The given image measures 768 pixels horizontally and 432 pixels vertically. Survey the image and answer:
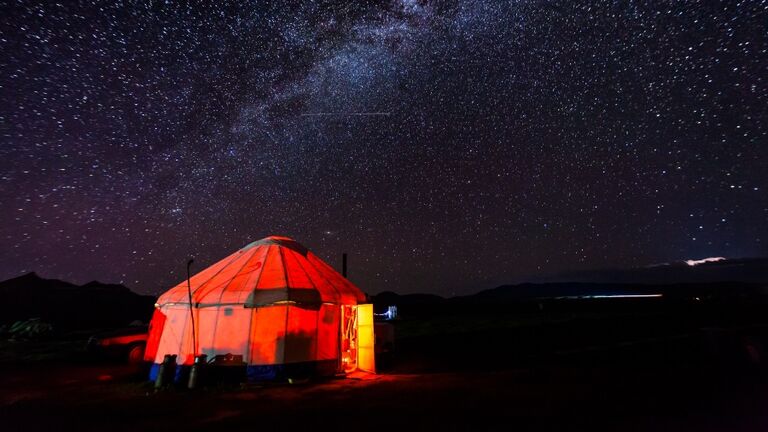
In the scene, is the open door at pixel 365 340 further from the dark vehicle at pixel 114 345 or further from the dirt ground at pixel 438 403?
the dark vehicle at pixel 114 345

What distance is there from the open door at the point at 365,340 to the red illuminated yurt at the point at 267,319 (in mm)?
27

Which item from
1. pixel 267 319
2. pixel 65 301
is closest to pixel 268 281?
pixel 267 319

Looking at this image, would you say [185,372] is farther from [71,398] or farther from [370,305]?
[370,305]

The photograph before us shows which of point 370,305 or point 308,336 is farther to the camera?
point 370,305

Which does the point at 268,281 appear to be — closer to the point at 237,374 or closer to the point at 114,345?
the point at 237,374

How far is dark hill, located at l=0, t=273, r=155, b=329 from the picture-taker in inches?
2515

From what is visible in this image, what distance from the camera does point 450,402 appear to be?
26.0ft

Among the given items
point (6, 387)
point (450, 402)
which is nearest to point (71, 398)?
point (6, 387)

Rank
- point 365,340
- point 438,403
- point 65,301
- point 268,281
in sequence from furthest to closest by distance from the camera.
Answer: point 65,301, point 365,340, point 268,281, point 438,403

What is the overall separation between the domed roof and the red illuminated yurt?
26mm

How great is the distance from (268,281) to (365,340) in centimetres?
326

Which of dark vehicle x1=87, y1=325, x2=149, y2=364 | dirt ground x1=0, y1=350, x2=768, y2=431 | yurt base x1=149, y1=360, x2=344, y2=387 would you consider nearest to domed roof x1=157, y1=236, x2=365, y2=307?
yurt base x1=149, y1=360, x2=344, y2=387

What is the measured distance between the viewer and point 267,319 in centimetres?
1091

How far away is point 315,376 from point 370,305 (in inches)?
99.2
